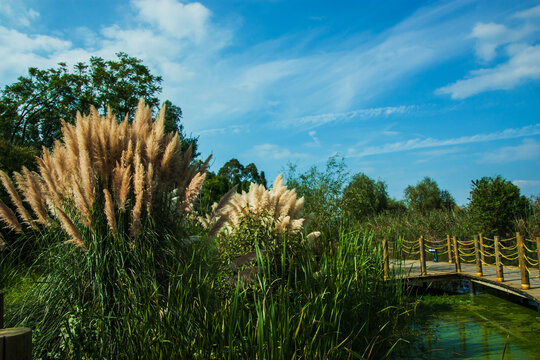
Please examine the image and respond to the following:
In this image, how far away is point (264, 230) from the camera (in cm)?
438

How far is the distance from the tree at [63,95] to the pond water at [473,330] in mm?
20505

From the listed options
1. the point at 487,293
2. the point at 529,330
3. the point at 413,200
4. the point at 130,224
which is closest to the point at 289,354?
the point at 130,224

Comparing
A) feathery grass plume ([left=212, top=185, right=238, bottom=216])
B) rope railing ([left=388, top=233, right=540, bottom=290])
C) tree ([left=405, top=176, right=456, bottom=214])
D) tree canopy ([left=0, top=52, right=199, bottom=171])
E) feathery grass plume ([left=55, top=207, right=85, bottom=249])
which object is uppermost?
tree canopy ([left=0, top=52, right=199, bottom=171])

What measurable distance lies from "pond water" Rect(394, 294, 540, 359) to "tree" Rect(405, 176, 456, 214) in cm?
2021

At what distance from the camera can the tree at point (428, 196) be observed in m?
27.5

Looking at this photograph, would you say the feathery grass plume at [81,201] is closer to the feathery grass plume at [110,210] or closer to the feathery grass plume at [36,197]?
the feathery grass plume at [110,210]

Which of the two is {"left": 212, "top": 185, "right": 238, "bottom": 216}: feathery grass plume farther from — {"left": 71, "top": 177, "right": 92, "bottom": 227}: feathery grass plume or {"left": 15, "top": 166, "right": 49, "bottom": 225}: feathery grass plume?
{"left": 15, "top": 166, "right": 49, "bottom": 225}: feathery grass plume

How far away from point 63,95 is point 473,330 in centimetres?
2461

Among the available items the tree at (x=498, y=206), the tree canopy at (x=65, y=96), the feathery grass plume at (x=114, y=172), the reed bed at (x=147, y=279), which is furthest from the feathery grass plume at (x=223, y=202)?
the tree canopy at (x=65, y=96)

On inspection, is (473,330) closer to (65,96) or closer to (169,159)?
(169,159)

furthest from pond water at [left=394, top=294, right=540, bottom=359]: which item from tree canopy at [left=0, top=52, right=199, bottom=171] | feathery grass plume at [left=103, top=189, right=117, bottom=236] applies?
tree canopy at [left=0, top=52, right=199, bottom=171]

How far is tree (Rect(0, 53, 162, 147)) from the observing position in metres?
22.7

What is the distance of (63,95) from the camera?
75.9 feet

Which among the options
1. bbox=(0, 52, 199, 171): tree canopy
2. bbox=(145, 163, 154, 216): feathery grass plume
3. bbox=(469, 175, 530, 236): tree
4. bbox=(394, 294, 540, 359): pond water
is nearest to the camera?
bbox=(145, 163, 154, 216): feathery grass plume
